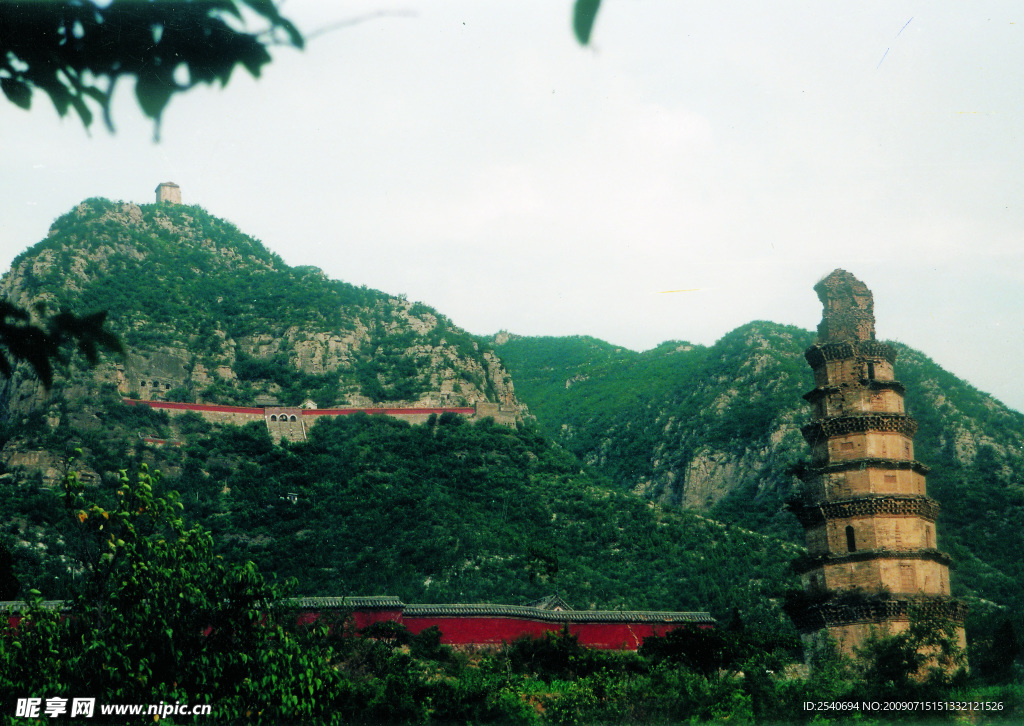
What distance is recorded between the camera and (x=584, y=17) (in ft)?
12.9

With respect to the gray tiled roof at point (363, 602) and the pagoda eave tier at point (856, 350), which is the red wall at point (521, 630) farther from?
the pagoda eave tier at point (856, 350)

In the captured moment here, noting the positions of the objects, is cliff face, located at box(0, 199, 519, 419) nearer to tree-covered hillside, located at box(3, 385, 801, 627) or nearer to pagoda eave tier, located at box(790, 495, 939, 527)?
tree-covered hillside, located at box(3, 385, 801, 627)

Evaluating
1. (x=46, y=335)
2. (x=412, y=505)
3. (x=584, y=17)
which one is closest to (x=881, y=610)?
(x=46, y=335)

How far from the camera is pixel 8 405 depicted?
6600 centimetres

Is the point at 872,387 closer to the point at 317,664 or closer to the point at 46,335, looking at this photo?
the point at 317,664

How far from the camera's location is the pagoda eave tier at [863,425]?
28.1m

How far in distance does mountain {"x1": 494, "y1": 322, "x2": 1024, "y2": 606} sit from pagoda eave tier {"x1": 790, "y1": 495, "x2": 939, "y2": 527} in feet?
69.5

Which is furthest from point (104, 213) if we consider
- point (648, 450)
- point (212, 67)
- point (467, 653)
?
point (212, 67)

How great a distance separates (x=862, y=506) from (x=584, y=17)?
25.5 meters

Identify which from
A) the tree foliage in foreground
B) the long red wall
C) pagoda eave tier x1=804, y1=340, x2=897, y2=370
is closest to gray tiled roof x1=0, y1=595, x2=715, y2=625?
the tree foliage in foreground

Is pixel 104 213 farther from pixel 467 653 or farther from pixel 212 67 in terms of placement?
pixel 212 67

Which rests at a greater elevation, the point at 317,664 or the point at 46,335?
the point at 46,335

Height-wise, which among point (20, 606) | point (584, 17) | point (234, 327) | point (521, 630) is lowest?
point (521, 630)

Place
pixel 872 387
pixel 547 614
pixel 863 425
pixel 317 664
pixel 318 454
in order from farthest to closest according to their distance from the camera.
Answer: pixel 318 454, pixel 547 614, pixel 872 387, pixel 863 425, pixel 317 664
